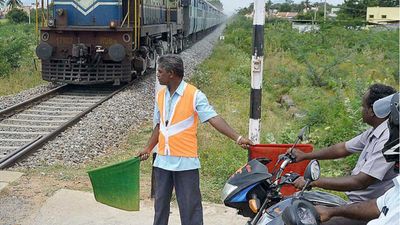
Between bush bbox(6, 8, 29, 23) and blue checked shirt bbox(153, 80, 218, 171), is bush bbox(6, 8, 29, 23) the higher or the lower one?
the higher one

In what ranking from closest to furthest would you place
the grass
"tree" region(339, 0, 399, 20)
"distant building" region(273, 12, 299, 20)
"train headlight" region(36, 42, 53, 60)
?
the grass < "train headlight" region(36, 42, 53, 60) < "tree" region(339, 0, 399, 20) < "distant building" region(273, 12, 299, 20)

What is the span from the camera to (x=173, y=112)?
13.8 feet

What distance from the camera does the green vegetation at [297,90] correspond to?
7.40 metres

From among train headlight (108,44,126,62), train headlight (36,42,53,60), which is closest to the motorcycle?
train headlight (108,44,126,62)

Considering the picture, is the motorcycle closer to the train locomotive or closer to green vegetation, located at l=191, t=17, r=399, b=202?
green vegetation, located at l=191, t=17, r=399, b=202

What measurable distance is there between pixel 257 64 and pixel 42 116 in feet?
20.4

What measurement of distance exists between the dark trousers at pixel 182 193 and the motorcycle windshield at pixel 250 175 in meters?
1.09

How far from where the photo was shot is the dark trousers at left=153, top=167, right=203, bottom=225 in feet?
13.9

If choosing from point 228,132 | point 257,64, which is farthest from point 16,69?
point 228,132

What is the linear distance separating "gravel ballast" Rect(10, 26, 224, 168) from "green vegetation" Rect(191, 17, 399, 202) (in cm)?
148

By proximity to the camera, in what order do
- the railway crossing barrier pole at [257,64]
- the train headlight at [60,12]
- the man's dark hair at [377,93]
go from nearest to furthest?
1. the man's dark hair at [377,93]
2. the railway crossing barrier pole at [257,64]
3. the train headlight at [60,12]

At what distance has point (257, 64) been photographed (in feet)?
16.4

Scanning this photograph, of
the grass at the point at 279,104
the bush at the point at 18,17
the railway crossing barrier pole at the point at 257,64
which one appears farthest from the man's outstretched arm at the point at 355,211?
the bush at the point at 18,17

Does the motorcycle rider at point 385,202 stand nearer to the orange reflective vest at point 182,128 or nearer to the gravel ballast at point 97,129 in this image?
the orange reflective vest at point 182,128
